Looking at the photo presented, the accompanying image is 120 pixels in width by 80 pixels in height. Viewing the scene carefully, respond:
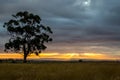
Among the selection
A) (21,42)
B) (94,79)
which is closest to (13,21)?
(21,42)

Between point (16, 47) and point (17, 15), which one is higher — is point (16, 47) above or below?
below

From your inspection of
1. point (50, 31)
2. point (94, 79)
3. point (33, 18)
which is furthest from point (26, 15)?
point (94, 79)

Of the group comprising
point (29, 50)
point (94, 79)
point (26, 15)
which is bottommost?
point (29, 50)

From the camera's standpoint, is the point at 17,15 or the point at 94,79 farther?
the point at 17,15

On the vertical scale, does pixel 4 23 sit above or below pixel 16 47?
above

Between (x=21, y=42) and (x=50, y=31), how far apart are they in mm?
7601

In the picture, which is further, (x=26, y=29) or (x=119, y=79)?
(x=26, y=29)

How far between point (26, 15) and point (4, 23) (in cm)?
566

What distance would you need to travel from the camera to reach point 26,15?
66.3m

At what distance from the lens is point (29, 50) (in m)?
64.3

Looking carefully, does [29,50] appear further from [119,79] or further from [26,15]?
[119,79]

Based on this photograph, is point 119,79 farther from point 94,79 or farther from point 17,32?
point 17,32

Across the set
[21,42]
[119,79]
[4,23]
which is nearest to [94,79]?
[119,79]

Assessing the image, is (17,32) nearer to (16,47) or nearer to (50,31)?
(16,47)
